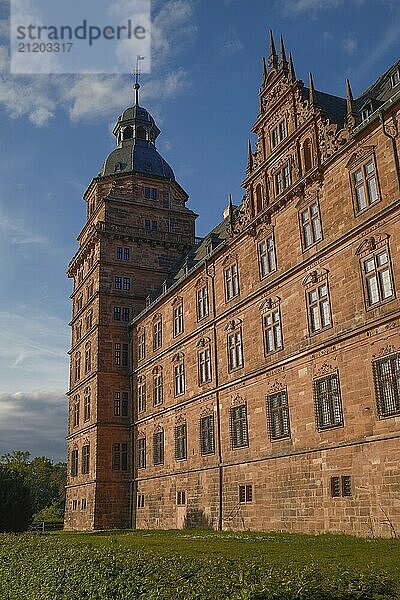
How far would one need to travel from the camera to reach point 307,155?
2680cm

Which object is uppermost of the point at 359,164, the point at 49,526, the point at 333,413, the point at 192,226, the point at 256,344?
the point at 192,226

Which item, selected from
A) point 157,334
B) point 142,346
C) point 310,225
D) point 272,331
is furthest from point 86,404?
point 310,225

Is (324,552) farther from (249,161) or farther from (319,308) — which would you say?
(249,161)

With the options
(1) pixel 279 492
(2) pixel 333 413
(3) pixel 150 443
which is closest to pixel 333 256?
(2) pixel 333 413

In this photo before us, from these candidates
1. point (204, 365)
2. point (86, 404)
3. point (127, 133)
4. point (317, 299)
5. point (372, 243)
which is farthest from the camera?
point (127, 133)

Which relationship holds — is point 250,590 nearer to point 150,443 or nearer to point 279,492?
point 279,492

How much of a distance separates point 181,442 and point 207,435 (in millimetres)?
3682

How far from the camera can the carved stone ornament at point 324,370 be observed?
76.4ft

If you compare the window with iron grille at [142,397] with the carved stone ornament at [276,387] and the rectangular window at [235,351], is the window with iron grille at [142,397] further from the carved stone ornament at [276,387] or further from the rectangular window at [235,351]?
the carved stone ornament at [276,387]

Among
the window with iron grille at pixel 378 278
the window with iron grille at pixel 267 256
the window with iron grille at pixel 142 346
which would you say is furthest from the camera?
the window with iron grille at pixel 142 346

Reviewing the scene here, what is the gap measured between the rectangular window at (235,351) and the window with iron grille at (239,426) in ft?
7.00

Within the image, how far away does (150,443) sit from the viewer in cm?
4059

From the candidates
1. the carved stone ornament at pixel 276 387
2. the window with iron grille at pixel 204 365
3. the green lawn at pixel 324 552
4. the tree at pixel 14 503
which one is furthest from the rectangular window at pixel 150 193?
the green lawn at pixel 324 552

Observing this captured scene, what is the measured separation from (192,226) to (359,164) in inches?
1154
